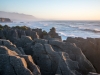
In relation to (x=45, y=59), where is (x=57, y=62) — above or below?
below

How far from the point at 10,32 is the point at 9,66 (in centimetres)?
1300

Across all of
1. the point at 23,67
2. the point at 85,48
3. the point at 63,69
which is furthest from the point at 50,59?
the point at 85,48

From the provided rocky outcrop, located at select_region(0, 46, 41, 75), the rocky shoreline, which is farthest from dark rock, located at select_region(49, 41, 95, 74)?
rocky outcrop, located at select_region(0, 46, 41, 75)

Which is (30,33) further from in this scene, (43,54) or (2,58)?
(2,58)

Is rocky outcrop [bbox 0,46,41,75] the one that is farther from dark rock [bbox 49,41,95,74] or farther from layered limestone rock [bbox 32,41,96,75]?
dark rock [bbox 49,41,95,74]

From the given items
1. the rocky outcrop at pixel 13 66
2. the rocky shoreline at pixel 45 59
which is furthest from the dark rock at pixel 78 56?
the rocky outcrop at pixel 13 66

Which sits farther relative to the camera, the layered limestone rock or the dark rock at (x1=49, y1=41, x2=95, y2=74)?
the dark rock at (x1=49, y1=41, x2=95, y2=74)

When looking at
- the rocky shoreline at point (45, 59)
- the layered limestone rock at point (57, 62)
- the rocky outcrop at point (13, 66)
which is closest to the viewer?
the rocky outcrop at point (13, 66)

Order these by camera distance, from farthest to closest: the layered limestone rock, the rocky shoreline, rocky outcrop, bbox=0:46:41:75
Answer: the layered limestone rock
the rocky shoreline
rocky outcrop, bbox=0:46:41:75

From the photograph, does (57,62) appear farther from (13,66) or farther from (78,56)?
(13,66)

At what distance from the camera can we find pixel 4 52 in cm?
1040

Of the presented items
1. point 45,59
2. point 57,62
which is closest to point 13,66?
point 45,59

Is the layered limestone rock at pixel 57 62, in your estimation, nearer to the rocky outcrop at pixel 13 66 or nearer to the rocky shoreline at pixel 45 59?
the rocky shoreline at pixel 45 59

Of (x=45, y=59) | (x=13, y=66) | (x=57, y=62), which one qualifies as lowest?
(x=57, y=62)
